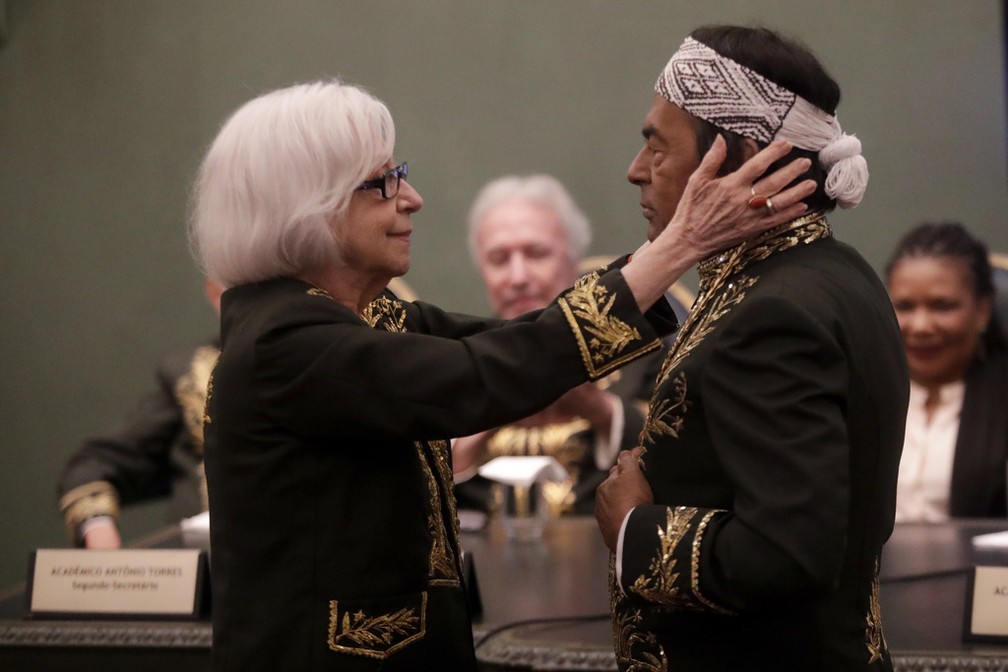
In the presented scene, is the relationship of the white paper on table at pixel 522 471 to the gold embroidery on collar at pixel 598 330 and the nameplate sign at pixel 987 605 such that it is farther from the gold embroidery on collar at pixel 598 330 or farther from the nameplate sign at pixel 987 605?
the gold embroidery on collar at pixel 598 330

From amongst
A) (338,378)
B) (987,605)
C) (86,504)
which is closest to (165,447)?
(86,504)

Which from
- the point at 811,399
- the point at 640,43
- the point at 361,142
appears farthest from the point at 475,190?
the point at 811,399

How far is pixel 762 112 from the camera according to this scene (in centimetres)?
155

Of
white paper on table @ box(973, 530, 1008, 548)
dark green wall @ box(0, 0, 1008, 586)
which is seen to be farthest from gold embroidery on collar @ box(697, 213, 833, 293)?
dark green wall @ box(0, 0, 1008, 586)

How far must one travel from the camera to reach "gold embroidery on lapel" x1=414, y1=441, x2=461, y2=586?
1.73 meters

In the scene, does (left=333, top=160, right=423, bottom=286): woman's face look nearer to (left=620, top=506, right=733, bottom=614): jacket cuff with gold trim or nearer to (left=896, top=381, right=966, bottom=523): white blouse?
(left=620, top=506, right=733, bottom=614): jacket cuff with gold trim

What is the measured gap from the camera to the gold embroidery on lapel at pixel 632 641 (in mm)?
1571

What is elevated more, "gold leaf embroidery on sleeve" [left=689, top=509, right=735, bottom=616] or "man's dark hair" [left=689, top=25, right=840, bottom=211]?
"man's dark hair" [left=689, top=25, right=840, bottom=211]

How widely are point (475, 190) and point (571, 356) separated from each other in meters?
3.25

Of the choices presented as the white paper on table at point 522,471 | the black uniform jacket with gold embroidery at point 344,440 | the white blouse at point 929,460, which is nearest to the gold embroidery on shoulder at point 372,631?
the black uniform jacket with gold embroidery at point 344,440

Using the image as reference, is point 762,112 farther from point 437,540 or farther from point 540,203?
point 540,203

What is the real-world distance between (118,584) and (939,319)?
7.61 feet

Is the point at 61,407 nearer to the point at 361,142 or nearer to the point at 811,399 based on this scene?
the point at 361,142

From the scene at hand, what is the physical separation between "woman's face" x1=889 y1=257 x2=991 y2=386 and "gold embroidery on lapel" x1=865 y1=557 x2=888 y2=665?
2078mm
